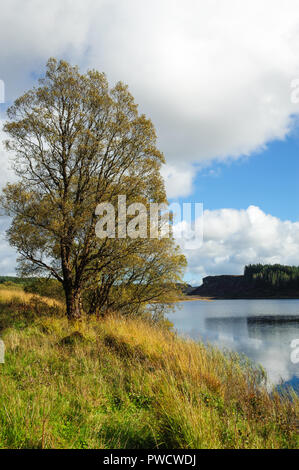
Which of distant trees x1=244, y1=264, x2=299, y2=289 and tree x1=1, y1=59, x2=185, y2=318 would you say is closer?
tree x1=1, y1=59, x2=185, y2=318

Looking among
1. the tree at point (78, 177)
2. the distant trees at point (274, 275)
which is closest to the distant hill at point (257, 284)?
the distant trees at point (274, 275)

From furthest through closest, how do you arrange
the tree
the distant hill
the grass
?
the distant hill
the tree
the grass

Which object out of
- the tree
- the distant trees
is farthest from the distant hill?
the tree

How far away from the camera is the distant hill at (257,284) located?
5032 inches

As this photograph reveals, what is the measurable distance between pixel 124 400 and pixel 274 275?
140962 mm

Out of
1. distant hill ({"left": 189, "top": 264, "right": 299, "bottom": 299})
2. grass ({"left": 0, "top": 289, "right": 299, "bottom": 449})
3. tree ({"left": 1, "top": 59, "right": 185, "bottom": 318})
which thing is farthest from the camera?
distant hill ({"left": 189, "top": 264, "right": 299, "bottom": 299})

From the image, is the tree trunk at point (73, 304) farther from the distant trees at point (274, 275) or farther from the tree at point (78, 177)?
the distant trees at point (274, 275)

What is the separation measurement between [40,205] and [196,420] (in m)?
10.5

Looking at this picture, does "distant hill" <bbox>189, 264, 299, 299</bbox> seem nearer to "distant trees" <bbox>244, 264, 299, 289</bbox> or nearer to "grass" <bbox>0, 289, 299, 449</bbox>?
"distant trees" <bbox>244, 264, 299, 289</bbox>

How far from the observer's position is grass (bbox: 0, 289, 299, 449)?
13.7 feet

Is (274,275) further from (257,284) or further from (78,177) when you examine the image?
(78,177)

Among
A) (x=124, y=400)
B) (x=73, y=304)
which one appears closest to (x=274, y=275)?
(x=73, y=304)

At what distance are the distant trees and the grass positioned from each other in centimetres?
13320
